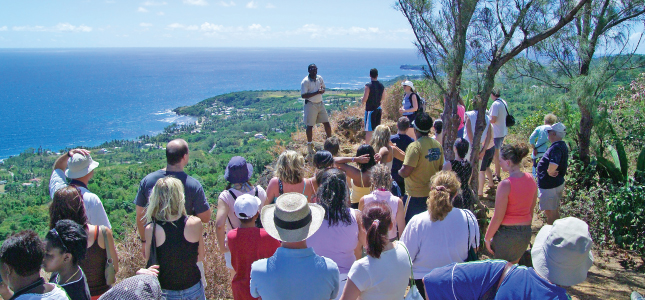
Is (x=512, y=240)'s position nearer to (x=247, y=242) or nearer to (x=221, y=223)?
(x=247, y=242)

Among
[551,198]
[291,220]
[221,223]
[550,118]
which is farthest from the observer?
[550,118]

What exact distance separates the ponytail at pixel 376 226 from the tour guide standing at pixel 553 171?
3102 millimetres

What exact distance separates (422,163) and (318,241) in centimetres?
177

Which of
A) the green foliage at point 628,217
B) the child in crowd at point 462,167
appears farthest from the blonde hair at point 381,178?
the green foliage at point 628,217

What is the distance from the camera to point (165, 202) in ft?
8.89

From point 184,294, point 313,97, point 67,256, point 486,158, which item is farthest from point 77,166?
point 486,158

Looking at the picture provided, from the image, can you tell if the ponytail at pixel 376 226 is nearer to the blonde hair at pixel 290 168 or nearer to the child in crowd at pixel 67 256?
the blonde hair at pixel 290 168

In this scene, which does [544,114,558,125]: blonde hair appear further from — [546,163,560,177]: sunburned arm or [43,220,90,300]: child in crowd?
[43,220,90,300]: child in crowd

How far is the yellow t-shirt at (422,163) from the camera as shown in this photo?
163 inches

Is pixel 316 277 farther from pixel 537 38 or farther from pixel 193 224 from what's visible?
pixel 537 38

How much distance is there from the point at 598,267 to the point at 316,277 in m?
4.00

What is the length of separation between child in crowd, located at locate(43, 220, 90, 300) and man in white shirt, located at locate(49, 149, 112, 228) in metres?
0.71

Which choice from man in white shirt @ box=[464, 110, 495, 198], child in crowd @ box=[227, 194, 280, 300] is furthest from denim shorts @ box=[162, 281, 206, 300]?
man in white shirt @ box=[464, 110, 495, 198]

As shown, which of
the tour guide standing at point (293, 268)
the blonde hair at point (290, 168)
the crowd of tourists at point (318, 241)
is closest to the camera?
the crowd of tourists at point (318, 241)
